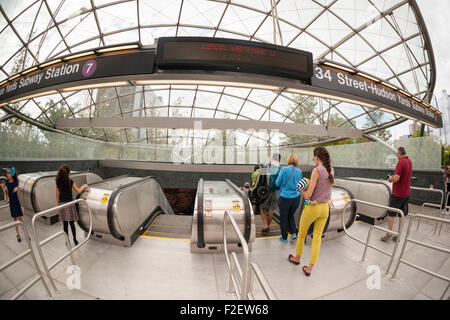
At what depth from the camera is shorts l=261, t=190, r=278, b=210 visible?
15.6 feet

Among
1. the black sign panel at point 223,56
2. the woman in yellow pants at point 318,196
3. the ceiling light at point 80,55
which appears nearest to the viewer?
the woman in yellow pants at point 318,196

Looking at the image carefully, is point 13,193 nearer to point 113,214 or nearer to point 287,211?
point 113,214

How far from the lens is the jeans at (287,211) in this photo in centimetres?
394

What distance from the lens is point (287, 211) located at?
3980mm

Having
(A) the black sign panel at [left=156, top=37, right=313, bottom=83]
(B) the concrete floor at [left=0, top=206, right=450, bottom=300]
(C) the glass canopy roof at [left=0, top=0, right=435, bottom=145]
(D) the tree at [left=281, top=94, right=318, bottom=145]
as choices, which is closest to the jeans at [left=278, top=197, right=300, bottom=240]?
(B) the concrete floor at [left=0, top=206, right=450, bottom=300]

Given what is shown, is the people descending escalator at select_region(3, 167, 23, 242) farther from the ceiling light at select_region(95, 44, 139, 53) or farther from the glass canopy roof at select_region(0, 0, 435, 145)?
the glass canopy roof at select_region(0, 0, 435, 145)

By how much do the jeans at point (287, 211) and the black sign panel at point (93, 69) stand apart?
13.2ft

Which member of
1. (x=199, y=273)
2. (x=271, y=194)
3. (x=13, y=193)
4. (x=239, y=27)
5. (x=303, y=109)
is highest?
(x=239, y=27)

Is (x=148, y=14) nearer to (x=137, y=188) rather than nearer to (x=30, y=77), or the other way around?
(x=30, y=77)

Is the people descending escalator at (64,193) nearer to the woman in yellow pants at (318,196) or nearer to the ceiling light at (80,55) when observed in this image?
the ceiling light at (80,55)

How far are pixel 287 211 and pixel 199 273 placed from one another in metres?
2.37

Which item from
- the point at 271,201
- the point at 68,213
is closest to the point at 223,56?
the point at 271,201

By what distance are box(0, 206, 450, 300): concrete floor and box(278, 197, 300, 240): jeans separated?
0.39 meters

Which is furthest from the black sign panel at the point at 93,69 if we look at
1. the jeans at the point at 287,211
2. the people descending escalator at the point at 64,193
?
the jeans at the point at 287,211
